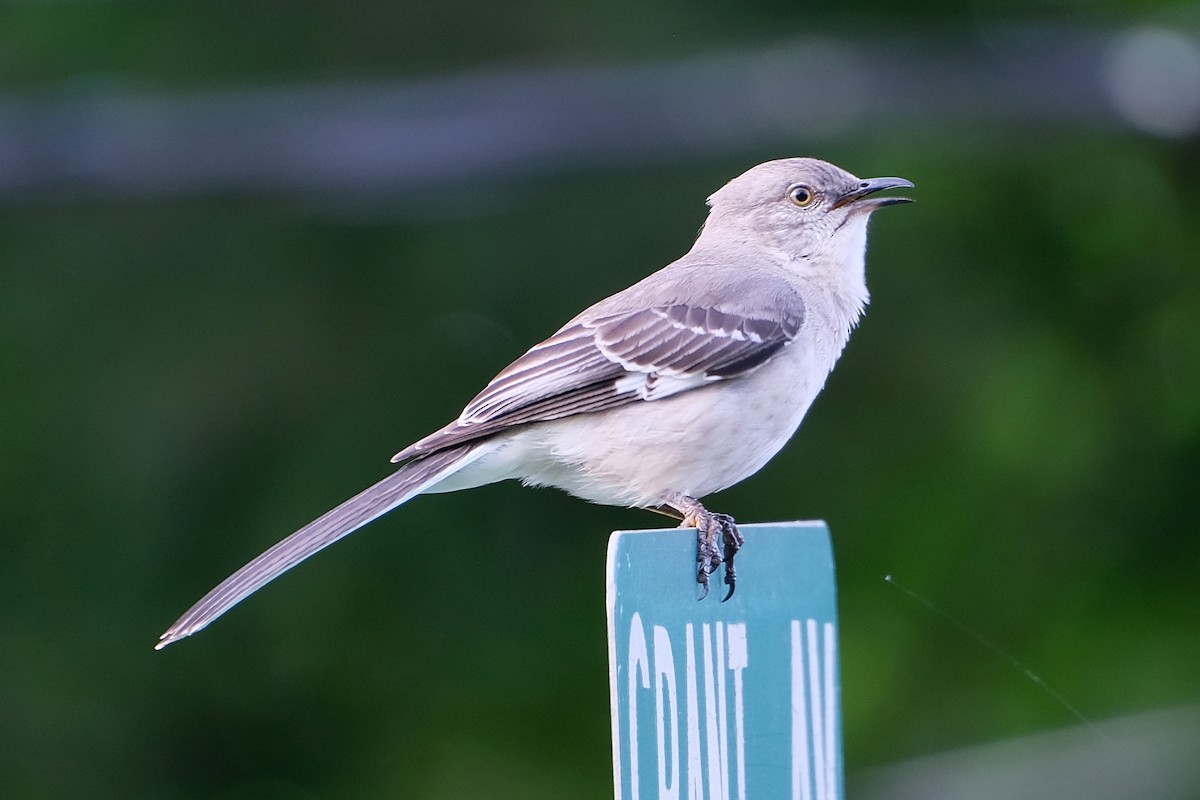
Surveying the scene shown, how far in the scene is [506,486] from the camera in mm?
5500

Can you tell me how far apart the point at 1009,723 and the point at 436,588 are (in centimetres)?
232

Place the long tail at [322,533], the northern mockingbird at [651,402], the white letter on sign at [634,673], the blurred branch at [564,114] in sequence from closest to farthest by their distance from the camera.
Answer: the white letter on sign at [634,673]
the long tail at [322,533]
the northern mockingbird at [651,402]
the blurred branch at [564,114]

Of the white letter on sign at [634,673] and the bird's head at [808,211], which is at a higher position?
the bird's head at [808,211]

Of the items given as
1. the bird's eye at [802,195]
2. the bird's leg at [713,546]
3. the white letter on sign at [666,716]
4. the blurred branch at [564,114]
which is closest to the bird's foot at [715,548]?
the bird's leg at [713,546]

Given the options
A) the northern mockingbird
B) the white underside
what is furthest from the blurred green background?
the white underside

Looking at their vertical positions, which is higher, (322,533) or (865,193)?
(865,193)

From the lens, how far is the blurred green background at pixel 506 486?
5359mm

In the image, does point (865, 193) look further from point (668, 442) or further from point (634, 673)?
point (634, 673)

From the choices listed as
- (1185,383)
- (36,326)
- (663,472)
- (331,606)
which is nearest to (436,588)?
(331,606)

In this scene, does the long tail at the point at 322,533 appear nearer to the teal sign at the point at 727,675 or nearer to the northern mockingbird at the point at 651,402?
the northern mockingbird at the point at 651,402

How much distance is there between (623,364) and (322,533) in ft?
2.70

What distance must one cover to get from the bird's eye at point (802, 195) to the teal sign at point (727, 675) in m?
1.81

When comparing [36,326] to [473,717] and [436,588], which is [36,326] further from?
[473,717]

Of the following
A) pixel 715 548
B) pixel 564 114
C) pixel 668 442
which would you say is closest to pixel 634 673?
pixel 715 548
